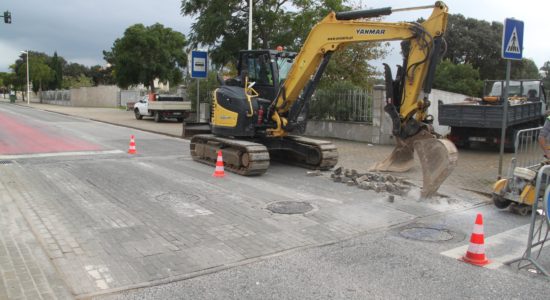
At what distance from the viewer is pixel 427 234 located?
21.3 feet

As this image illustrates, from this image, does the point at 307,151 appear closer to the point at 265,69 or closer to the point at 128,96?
the point at 265,69

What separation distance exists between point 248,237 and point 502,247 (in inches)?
126

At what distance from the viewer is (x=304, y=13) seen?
909 inches

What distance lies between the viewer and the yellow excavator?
842 centimetres

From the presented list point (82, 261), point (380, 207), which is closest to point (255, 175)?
point (380, 207)

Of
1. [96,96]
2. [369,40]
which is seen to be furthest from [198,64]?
[96,96]

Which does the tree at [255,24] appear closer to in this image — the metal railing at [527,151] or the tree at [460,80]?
the metal railing at [527,151]

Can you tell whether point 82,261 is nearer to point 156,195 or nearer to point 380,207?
point 156,195

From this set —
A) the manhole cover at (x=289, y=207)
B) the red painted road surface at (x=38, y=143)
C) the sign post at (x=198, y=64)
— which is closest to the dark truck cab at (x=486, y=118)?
the sign post at (x=198, y=64)

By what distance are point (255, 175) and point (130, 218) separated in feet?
13.1

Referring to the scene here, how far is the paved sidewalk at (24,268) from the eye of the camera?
4.35 metres

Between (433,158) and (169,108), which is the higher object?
(169,108)

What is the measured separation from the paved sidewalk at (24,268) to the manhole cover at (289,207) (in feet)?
11.2

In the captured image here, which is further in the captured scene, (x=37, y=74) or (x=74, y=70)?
(x=74, y=70)
